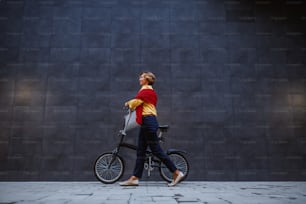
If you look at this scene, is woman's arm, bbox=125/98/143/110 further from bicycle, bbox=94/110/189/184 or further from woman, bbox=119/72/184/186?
bicycle, bbox=94/110/189/184

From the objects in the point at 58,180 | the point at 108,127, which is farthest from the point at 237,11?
the point at 58,180

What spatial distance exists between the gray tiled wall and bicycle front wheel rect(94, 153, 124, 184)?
1.44 feet

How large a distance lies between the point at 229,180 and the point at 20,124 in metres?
3.93

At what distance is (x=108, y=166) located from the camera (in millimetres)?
4383

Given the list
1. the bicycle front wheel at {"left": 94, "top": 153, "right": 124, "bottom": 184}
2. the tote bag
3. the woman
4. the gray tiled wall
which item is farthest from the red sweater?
the gray tiled wall

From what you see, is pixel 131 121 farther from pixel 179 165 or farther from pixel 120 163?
pixel 179 165

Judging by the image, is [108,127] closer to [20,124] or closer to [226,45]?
[20,124]

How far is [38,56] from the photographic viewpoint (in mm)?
5242

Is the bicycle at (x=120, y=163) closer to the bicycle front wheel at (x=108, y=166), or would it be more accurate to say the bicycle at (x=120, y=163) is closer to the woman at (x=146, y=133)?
the bicycle front wheel at (x=108, y=166)

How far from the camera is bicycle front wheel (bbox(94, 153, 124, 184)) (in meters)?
4.37

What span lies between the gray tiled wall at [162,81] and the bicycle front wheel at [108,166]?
0.44 m

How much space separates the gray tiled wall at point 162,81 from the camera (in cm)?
488

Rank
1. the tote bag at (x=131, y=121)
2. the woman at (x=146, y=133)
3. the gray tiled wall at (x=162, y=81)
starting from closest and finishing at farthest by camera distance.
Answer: the woman at (x=146, y=133) < the tote bag at (x=131, y=121) < the gray tiled wall at (x=162, y=81)

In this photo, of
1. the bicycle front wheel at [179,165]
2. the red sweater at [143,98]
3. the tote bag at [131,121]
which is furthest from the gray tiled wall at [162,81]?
the red sweater at [143,98]
